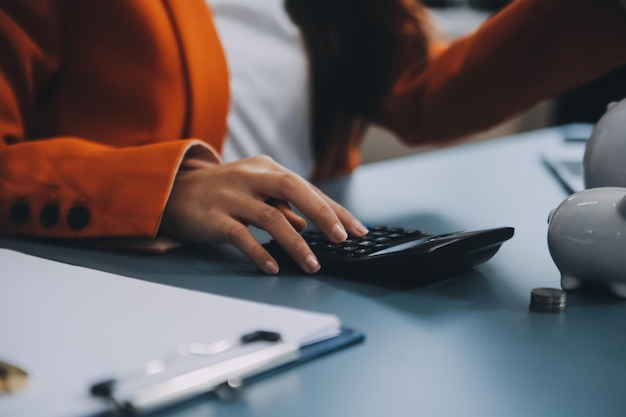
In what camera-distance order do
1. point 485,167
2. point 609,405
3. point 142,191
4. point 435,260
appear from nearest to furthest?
point 609,405 < point 435,260 < point 142,191 < point 485,167

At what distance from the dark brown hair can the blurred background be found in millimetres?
1161

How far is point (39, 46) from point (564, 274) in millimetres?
581

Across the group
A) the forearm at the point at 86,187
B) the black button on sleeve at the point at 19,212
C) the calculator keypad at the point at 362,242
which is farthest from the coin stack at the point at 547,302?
the black button on sleeve at the point at 19,212

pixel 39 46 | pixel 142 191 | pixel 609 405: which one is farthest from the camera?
pixel 39 46

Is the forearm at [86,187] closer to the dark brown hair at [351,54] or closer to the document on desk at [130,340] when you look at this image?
the document on desk at [130,340]

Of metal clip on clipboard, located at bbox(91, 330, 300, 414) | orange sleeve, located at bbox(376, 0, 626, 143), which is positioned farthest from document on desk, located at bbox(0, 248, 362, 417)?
orange sleeve, located at bbox(376, 0, 626, 143)

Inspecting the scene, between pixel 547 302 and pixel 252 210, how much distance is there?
0.73ft

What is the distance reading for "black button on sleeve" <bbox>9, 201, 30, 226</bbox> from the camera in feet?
2.14

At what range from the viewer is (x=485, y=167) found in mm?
1013

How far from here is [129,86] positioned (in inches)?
32.9

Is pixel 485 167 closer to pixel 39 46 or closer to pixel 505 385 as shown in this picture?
pixel 39 46

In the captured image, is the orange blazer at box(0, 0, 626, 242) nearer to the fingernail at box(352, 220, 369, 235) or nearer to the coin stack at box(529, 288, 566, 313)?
the fingernail at box(352, 220, 369, 235)

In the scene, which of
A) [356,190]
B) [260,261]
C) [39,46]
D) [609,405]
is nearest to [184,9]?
[39,46]

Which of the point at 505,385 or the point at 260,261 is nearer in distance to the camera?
the point at 505,385
